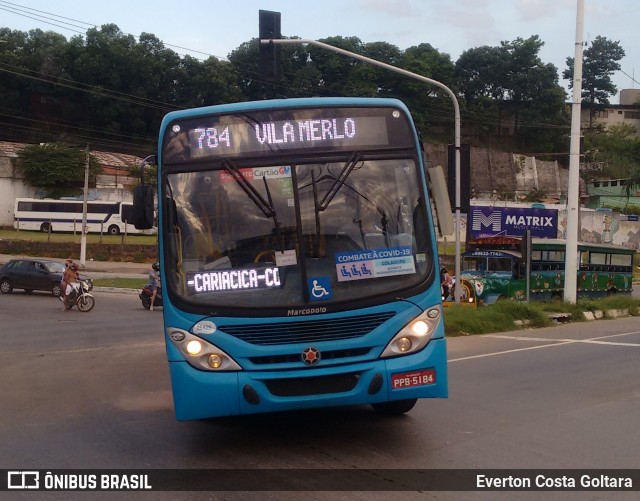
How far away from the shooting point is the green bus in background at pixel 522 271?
25828 mm

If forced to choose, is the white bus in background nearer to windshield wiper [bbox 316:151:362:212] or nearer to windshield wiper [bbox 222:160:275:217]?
windshield wiper [bbox 222:160:275:217]

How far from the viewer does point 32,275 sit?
31.9 m

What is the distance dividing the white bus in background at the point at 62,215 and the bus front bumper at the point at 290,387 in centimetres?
5786

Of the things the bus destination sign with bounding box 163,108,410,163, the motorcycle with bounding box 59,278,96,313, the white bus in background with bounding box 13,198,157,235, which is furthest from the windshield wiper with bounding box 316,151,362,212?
the white bus in background with bounding box 13,198,157,235

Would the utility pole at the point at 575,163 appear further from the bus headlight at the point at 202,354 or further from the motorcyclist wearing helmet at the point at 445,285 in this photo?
the bus headlight at the point at 202,354

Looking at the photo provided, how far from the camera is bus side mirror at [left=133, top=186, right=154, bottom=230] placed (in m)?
7.34

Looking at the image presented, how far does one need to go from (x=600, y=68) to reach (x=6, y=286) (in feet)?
303

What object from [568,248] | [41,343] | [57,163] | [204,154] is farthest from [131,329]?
[57,163]

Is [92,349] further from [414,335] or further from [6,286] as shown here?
[6,286]

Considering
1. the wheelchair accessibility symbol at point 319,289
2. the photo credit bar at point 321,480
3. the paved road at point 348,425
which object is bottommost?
the paved road at point 348,425

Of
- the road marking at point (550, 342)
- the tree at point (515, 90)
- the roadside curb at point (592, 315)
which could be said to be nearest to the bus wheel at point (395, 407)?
the road marking at point (550, 342)

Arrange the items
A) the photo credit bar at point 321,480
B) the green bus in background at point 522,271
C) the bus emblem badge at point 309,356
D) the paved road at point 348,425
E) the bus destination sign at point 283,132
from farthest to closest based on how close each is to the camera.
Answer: the green bus in background at point 522,271, the bus destination sign at point 283,132, the paved road at point 348,425, the bus emblem badge at point 309,356, the photo credit bar at point 321,480

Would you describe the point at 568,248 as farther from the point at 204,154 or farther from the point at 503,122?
the point at 503,122

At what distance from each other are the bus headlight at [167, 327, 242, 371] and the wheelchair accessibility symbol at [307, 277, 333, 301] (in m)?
0.86
